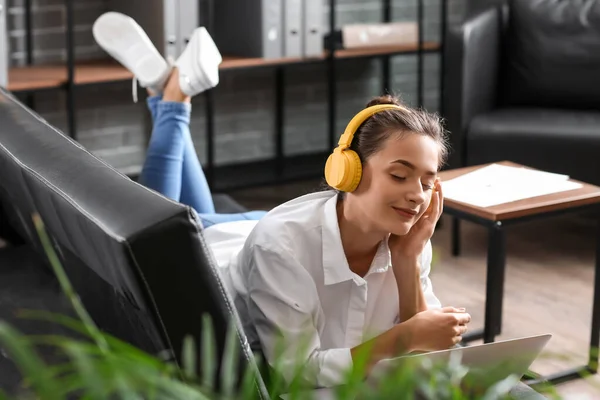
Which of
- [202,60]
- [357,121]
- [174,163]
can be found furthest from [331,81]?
[357,121]

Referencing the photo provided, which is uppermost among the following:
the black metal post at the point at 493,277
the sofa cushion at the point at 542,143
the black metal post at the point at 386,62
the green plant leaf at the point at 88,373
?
the green plant leaf at the point at 88,373

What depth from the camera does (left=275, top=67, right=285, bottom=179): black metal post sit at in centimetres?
443

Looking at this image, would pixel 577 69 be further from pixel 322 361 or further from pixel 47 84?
pixel 322 361

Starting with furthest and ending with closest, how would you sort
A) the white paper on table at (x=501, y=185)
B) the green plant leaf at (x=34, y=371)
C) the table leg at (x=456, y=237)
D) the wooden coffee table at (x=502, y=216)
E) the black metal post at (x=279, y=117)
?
the black metal post at (x=279, y=117)
the table leg at (x=456, y=237)
the white paper on table at (x=501, y=185)
the wooden coffee table at (x=502, y=216)
the green plant leaf at (x=34, y=371)

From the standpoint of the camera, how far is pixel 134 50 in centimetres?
281

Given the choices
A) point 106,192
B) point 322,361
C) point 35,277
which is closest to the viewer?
point 106,192

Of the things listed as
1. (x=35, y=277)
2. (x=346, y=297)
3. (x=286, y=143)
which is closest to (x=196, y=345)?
(x=346, y=297)

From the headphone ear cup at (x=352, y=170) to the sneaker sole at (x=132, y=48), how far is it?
3.97 feet

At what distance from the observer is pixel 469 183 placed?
8.79 ft

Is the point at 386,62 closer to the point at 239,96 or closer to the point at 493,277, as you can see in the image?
the point at 239,96

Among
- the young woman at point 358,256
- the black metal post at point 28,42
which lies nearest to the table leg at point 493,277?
the young woman at point 358,256

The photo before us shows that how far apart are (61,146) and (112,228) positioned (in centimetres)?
47

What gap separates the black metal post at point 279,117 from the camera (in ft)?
14.5

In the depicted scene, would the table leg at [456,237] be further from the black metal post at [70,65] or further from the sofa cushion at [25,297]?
the sofa cushion at [25,297]
